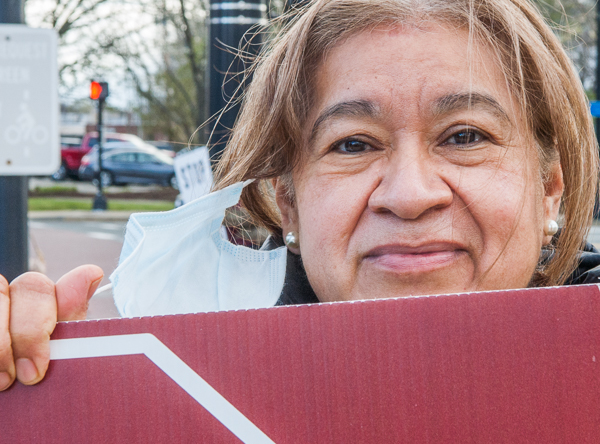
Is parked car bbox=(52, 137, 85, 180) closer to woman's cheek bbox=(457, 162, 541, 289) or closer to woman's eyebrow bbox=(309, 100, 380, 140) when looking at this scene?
woman's eyebrow bbox=(309, 100, 380, 140)

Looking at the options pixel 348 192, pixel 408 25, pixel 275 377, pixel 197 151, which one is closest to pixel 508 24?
pixel 408 25

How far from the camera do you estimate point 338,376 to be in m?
0.97

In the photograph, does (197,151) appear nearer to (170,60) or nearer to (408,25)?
(408,25)

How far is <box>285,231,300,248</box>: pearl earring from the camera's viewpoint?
1.59 m

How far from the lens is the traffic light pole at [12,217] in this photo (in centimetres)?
270

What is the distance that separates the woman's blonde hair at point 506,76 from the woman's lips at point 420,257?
326 millimetres

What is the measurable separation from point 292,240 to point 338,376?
2.12 ft

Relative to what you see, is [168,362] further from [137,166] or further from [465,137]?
[137,166]

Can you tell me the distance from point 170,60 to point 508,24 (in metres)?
19.6

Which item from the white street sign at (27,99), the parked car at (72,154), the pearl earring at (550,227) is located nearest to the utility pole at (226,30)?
the white street sign at (27,99)

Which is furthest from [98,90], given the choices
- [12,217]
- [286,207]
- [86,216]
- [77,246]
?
[286,207]

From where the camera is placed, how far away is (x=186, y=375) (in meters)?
0.98

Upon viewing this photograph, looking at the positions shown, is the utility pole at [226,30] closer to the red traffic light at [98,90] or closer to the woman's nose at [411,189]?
the woman's nose at [411,189]

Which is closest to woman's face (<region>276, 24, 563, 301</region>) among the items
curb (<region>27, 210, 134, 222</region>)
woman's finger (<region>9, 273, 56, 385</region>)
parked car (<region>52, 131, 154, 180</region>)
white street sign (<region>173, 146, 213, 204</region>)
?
woman's finger (<region>9, 273, 56, 385</region>)
